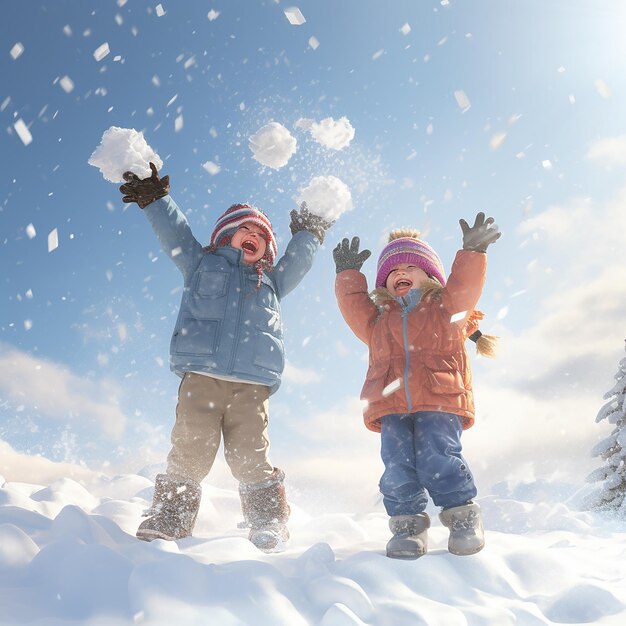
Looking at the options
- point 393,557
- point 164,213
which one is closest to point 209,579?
point 393,557

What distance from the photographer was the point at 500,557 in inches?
121

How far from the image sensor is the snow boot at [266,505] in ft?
12.8

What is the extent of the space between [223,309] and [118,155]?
1582 mm

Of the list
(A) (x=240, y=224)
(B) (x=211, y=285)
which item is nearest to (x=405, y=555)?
(B) (x=211, y=285)

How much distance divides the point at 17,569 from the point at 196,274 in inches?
97.2

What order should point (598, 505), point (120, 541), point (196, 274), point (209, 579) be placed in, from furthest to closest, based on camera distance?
point (598, 505) < point (196, 274) < point (120, 541) < point (209, 579)

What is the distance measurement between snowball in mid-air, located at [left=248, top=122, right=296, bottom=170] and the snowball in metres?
0.31

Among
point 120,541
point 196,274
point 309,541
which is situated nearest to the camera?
point 120,541

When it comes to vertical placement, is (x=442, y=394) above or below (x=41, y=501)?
above

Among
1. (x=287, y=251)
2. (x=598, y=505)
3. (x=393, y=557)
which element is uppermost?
(x=287, y=251)

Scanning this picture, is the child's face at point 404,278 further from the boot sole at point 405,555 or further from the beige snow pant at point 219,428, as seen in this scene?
the boot sole at point 405,555

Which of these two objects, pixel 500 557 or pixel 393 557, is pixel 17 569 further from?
pixel 500 557

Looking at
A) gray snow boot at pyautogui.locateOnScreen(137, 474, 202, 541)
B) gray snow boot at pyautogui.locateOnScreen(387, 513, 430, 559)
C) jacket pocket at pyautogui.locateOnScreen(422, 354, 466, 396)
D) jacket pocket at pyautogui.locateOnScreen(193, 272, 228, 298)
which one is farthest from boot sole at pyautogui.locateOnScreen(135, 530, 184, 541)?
jacket pocket at pyautogui.locateOnScreen(422, 354, 466, 396)

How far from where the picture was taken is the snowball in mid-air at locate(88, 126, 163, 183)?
4422mm
